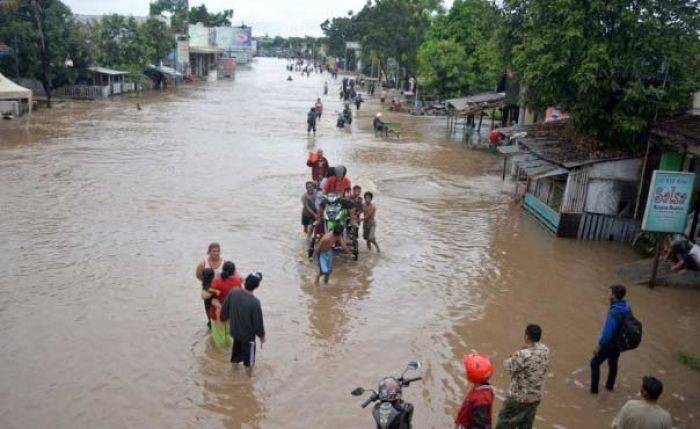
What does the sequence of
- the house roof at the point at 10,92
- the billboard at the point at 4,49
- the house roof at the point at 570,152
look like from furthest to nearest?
the billboard at the point at 4,49 < the house roof at the point at 10,92 < the house roof at the point at 570,152

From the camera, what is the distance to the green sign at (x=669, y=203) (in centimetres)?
1016

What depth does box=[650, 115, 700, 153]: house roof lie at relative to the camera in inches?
448

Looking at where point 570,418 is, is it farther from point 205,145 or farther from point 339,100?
point 339,100

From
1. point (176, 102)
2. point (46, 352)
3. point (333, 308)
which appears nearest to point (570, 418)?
point (333, 308)

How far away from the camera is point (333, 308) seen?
31.2 feet

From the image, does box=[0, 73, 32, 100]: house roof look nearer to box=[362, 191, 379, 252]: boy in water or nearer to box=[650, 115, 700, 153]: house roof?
box=[362, 191, 379, 252]: boy in water

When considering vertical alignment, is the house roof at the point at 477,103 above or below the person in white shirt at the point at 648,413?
above

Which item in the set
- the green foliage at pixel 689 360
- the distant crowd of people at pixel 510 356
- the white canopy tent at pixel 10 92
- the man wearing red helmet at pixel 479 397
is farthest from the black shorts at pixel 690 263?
the white canopy tent at pixel 10 92

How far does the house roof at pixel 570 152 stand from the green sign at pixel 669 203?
10.9ft

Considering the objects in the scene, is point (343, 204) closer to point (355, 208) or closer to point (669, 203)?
point (355, 208)

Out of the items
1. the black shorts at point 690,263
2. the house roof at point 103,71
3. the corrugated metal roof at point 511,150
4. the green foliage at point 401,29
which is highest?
the green foliage at point 401,29

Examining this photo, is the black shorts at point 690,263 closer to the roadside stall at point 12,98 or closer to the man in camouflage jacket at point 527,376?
the man in camouflage jacket at point 527,376

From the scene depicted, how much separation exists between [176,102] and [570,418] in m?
41.3

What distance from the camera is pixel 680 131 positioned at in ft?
39.0
